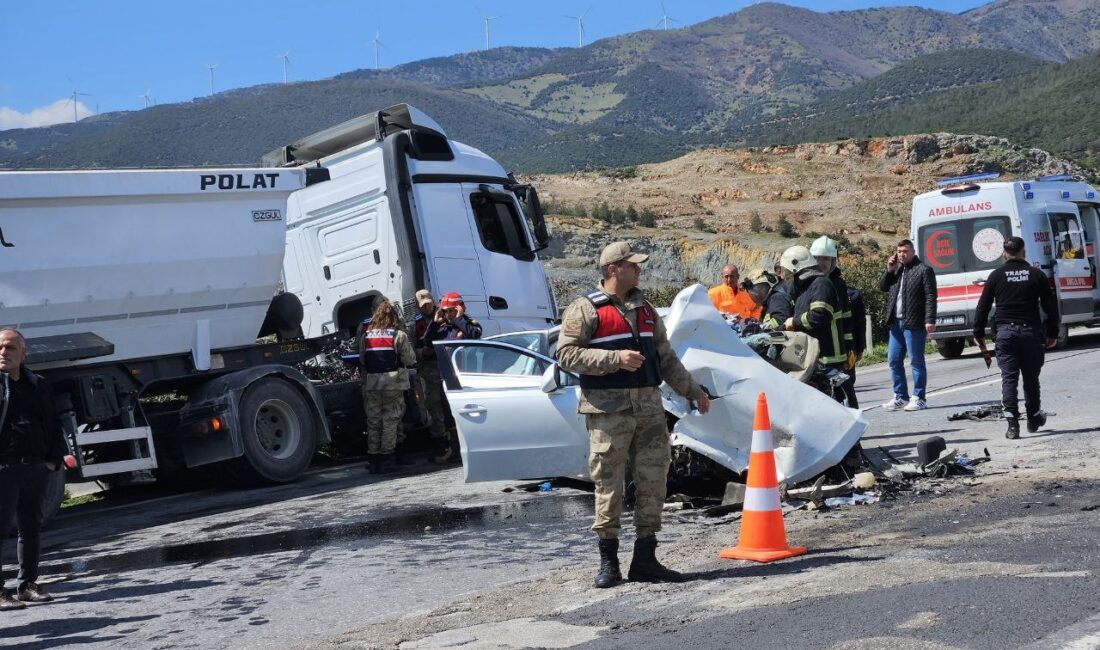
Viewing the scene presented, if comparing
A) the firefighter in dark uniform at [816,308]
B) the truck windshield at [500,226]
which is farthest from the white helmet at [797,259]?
the truck windshield at [500,226]

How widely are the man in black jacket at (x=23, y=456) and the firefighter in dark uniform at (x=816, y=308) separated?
18.2 ft

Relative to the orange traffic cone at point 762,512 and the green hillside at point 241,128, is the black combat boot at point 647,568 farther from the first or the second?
the green hillside at point 241,128

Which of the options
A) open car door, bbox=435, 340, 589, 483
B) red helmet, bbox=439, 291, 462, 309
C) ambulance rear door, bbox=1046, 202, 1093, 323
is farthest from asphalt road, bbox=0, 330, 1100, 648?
ambulance rear door, bbox=1046, 202, 1093, 323

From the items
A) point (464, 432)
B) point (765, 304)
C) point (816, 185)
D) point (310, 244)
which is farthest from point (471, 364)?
point (816, 185)

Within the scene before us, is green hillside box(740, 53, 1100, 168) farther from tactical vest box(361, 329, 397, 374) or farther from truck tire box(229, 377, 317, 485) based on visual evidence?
truck tire box(229, 377, 317, 485)

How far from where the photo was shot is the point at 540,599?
20.3 feet

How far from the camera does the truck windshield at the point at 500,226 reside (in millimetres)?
14195

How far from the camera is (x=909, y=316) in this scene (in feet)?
41.3

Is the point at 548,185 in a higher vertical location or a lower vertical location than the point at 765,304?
higher

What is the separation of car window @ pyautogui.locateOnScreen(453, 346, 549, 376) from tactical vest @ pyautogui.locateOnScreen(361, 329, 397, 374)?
2.87m

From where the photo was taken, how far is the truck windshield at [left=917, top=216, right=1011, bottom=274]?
18484 millimetres

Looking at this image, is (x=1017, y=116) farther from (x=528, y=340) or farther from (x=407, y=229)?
(x=528, y=340)

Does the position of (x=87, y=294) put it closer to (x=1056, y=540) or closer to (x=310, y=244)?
(x=310, y=244)

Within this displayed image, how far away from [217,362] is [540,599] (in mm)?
6686
